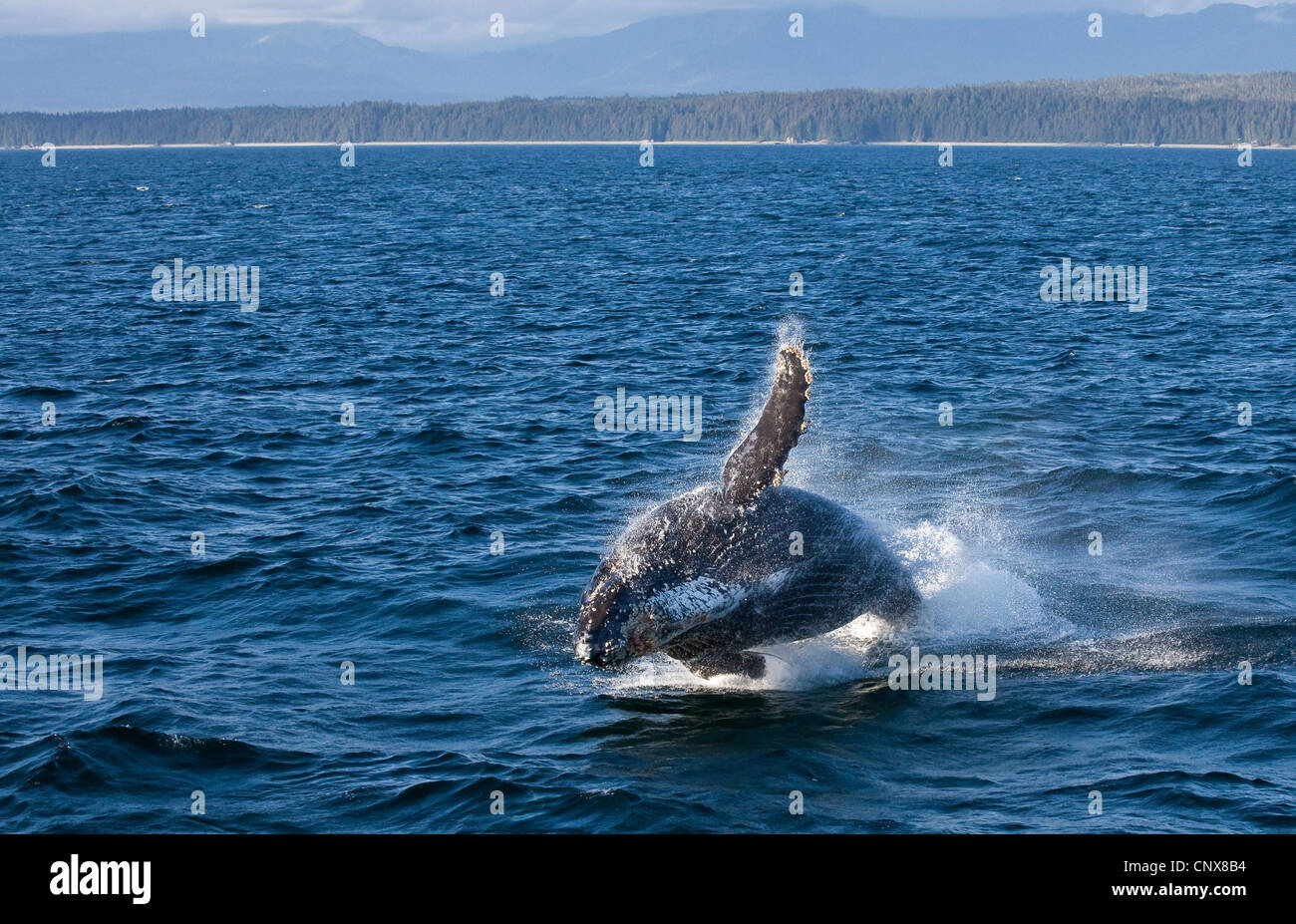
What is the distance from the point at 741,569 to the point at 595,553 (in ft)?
17.0

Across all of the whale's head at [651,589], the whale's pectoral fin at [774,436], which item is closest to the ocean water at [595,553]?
the whale's head at [651,589]

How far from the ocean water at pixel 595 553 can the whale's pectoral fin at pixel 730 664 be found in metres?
0.24

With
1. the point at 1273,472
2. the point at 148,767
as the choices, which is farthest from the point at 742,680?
the point at 1273,472

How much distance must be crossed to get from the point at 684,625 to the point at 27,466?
15.8 m

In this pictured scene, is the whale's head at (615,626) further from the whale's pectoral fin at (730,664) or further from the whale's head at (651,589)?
the whale's pectoral fin at (730,664)

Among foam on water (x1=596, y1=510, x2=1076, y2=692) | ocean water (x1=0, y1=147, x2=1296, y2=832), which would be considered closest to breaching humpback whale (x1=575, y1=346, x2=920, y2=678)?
foam on water (x1=596, y1=510, x2=1076, y2=692)

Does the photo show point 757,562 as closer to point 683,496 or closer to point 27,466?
point 683,496

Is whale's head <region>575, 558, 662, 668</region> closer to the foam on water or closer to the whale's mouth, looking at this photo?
the whale's mouth

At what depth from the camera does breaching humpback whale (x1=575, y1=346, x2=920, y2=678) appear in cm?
1401

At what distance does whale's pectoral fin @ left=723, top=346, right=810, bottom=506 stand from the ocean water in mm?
2238

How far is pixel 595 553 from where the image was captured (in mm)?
19531

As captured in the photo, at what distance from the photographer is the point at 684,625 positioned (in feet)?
46.8

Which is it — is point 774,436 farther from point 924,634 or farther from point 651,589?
point 924,634

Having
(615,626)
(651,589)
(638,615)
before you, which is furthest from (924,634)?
(615,626)
